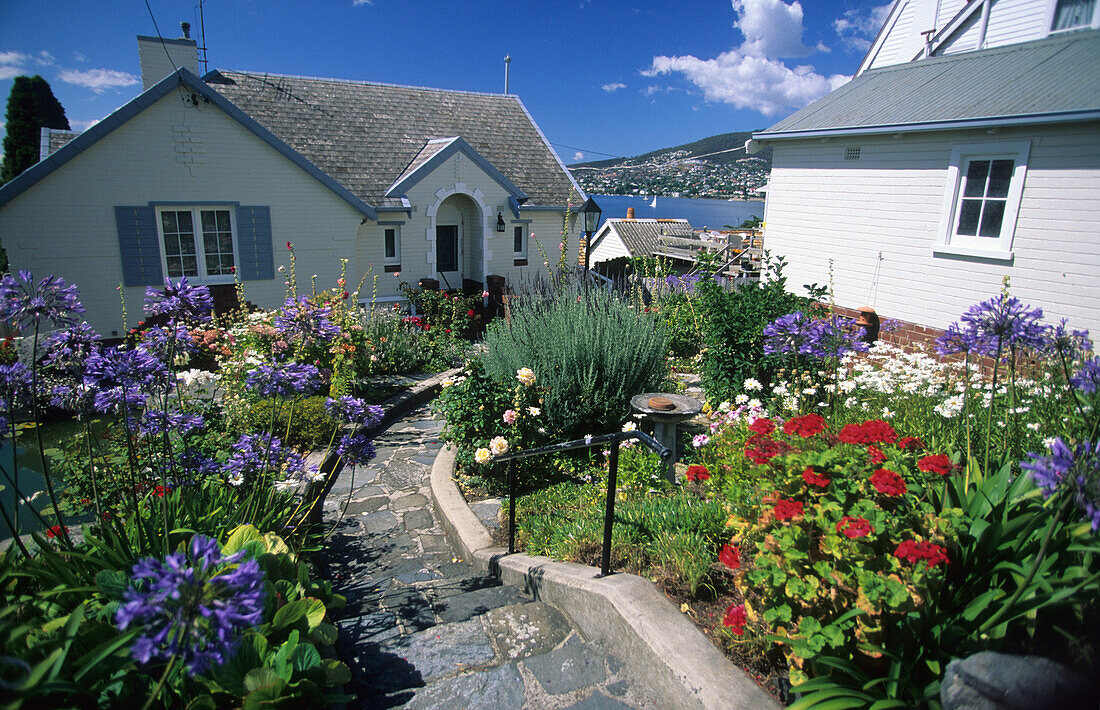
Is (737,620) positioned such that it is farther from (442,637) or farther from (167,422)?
(167,422)

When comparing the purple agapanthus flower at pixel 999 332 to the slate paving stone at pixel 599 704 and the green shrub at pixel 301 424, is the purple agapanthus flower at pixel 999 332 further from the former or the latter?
the green shrub at pixel 301 424

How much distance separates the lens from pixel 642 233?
2673 cm

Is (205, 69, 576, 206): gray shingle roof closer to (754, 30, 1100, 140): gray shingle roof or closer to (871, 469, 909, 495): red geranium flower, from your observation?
(754, 30, 1100, 140): gray shingle roof

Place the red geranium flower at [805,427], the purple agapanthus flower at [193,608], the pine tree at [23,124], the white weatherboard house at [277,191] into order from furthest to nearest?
the pine tree at [23,124] < the white weatherboard house at [277,191] < the red geranium flower at [805,427] < the purple agapanthus flower at [193,608]

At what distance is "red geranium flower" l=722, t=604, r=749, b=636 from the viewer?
242cm

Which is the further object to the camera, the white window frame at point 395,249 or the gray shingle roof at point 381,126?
the white window frame at point 395,249

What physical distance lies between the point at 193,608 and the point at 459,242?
14.6m

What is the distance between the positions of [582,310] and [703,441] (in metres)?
2.34

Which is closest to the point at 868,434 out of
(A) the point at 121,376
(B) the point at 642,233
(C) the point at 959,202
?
(A) the point at 121,376

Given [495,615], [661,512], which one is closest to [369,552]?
[495,615]

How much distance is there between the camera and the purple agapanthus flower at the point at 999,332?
3.02 m

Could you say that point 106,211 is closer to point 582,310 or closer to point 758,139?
point 582,310

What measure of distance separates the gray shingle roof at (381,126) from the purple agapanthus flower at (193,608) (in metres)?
12.8

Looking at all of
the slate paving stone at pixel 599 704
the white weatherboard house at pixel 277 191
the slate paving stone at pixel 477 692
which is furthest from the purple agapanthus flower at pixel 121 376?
the white weatherboard house at pixel 277 191
